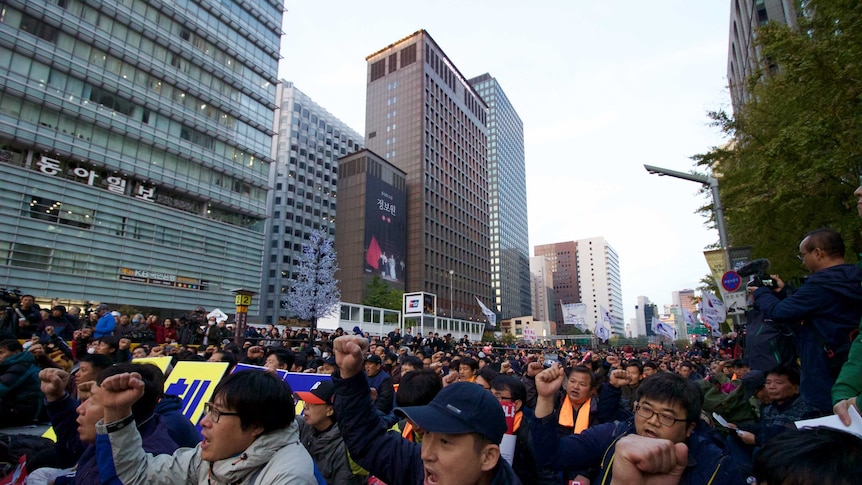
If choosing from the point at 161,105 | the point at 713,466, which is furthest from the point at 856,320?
the point at 161,105

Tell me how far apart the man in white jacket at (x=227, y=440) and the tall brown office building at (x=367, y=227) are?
223 ft

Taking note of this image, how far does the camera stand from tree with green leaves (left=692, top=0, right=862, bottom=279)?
377 inches

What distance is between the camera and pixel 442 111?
335 ft

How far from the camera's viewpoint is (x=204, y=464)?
9.37 feet

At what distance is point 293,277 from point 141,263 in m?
50.6

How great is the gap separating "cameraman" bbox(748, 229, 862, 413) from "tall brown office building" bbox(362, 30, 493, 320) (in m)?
79.1

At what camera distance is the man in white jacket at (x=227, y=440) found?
2.61 meters

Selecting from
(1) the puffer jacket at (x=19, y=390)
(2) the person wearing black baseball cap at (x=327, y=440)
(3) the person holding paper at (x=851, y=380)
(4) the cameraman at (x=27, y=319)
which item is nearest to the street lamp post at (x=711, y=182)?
(3) the person holding paper at (x=851, y=380)

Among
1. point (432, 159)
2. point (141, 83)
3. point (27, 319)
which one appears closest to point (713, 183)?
point (27, 319)

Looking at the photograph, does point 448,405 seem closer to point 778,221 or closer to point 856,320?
point 856,320

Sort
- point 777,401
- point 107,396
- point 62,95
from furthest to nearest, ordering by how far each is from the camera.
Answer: point 62,95 < point 777,401 < point 107,396

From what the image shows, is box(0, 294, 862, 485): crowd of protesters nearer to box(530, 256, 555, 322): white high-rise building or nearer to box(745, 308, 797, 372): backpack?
box(745, 308, 797, 372): backpack

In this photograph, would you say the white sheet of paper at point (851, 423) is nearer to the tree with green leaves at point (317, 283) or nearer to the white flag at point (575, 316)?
the white flag at point (575, 316)

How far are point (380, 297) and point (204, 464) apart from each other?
63.4 metres
